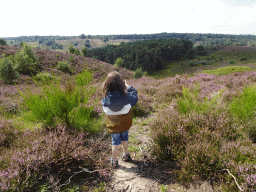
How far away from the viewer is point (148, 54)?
209 ft

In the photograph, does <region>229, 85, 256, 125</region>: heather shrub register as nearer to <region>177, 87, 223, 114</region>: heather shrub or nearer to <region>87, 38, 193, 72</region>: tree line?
<region>177, 87, 223, 114</region>: heather shrub

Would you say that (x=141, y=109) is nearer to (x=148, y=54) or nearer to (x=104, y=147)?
(x=104, y=147)

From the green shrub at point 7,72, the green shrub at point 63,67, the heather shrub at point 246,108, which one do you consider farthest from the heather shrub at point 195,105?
the green shrub at point 63,67

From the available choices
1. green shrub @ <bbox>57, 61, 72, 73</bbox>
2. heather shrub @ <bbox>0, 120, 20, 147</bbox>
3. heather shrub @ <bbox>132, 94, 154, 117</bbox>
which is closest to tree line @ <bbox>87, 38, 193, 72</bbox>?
green shrub @ <bbox>57, 61, 72, 73</bbox>

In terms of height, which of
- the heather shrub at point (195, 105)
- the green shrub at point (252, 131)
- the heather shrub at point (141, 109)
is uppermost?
the heather shrub at point (195, 105)

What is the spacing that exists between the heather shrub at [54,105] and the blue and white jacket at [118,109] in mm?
887

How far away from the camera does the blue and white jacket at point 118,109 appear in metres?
2.50

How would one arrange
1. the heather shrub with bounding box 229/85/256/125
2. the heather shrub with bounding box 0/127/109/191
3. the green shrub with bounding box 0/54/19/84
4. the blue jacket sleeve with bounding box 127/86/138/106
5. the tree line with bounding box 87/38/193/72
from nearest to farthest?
1. the heather shrub with bounding box 0/127/109/191
2. the blue jacket sleeve with bounding box 127/86/138/106
3. the heather shrub with bounding box 229/85/256/125
4. the green shrub with bounding box 0/54/19/84
5. the tree line with bounding box 87/38/193/72

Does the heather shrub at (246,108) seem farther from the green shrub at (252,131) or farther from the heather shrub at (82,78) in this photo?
the heather shrub at (82,78)

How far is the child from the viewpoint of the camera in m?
2.49

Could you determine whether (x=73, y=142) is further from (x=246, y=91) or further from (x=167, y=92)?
(x=167, y=92)

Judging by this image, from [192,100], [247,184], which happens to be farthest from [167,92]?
[247,184]

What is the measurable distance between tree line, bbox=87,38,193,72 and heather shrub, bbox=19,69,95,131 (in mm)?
60146

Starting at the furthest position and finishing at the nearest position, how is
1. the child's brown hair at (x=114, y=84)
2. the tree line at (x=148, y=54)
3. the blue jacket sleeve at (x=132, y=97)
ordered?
the tree line at (x=148, y=54) → the blue jacket sleeve at (x=132, y=97) → the child's brown hair at (x=114, y=84)
